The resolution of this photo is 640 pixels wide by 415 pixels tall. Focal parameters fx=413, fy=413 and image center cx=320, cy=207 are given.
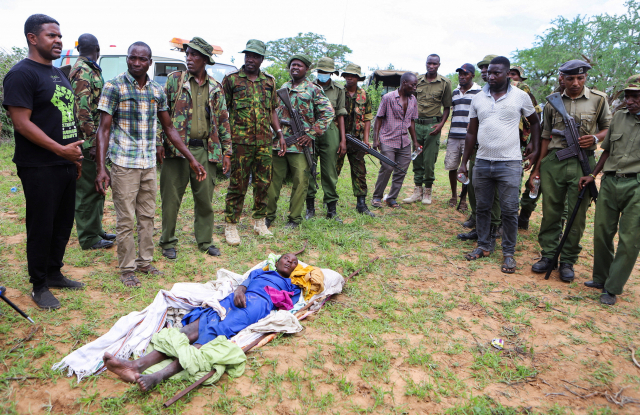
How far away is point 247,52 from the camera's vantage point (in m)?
4.86

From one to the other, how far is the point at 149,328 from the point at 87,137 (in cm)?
258

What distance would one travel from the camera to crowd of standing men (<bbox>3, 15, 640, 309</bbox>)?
3.33 meters

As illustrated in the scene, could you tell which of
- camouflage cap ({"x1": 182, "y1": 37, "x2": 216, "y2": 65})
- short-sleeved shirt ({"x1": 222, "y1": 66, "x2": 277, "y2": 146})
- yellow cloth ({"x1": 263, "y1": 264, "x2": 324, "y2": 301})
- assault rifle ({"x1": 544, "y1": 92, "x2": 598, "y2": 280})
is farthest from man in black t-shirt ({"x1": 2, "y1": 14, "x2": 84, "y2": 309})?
assault rifle ({"x1": 544, "y1": 92, "x2": 598, "y2": 280})

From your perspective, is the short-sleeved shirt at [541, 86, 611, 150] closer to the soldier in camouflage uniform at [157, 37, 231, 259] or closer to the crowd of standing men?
the crowd of standing men

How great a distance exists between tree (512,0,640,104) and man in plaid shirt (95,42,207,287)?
19.4 meters

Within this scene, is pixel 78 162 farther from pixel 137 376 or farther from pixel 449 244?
pixel 449 244

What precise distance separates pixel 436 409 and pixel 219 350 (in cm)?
143

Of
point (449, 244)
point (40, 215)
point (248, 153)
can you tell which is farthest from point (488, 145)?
point (40, 215)

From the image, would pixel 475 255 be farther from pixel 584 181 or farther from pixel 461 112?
pixel 461 112

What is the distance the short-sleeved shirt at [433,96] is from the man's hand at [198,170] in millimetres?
4212

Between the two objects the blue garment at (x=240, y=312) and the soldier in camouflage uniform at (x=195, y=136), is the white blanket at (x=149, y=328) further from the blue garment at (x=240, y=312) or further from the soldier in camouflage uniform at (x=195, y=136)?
the soldier in camouflage uniform at (x=195, y=136)

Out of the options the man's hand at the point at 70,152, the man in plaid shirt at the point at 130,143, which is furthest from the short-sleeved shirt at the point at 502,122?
the man's hand at the point at 70,152

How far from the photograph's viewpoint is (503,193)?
4754 mm

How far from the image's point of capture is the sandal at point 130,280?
3873 millimetres
